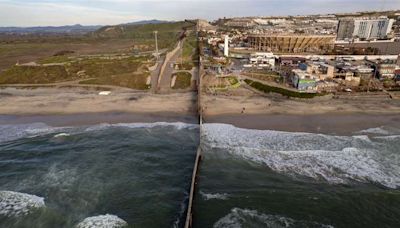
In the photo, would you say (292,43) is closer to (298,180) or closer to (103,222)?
(298,180)

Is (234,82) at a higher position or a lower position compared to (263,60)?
lower

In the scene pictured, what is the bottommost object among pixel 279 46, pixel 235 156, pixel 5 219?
pixel 5 219

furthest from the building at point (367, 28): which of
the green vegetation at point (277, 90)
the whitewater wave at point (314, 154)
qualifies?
the whitewater wave at point (314, 154)

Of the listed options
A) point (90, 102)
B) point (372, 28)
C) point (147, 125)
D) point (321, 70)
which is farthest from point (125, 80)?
point (372, 28)

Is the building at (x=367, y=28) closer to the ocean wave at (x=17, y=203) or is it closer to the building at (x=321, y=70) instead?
the building at (x=321, y=70)

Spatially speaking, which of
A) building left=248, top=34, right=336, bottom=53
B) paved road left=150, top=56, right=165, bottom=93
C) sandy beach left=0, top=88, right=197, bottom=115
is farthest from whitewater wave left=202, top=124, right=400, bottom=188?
building left=248, top=34, right=336, bottom=53

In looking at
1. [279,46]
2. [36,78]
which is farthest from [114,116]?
[279,46]

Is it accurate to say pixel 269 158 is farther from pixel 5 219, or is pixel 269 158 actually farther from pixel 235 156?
pixel 5 219
